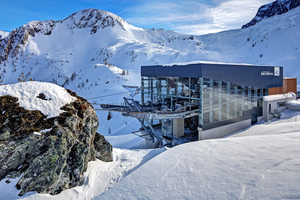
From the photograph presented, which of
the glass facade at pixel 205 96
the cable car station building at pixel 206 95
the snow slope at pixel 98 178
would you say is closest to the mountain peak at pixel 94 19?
the glass facade at pixel 205 96

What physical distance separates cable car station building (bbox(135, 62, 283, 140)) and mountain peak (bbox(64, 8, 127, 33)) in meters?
62.8

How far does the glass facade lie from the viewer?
1596cm

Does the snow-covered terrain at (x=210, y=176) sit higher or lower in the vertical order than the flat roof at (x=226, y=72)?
lower

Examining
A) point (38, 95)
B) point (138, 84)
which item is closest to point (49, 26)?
point (138, 84)

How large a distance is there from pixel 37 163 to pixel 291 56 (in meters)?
47.6

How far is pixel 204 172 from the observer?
6301 mm

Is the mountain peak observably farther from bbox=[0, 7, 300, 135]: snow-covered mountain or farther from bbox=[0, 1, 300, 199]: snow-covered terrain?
bbox=[0, 1, 300, 199]: snow-covered terrain

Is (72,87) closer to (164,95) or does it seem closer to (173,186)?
(164,95)

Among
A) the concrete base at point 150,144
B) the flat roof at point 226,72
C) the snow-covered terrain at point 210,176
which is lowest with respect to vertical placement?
the concrete base at point 150,144

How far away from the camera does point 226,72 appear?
1702cm

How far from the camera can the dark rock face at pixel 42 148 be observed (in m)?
7.59

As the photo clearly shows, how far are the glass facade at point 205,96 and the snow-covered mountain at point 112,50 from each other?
8134mm

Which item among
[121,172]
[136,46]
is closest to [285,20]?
[136,46]

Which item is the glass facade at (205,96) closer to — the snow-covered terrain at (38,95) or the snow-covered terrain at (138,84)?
the snow-covered terrain at (138,84)
